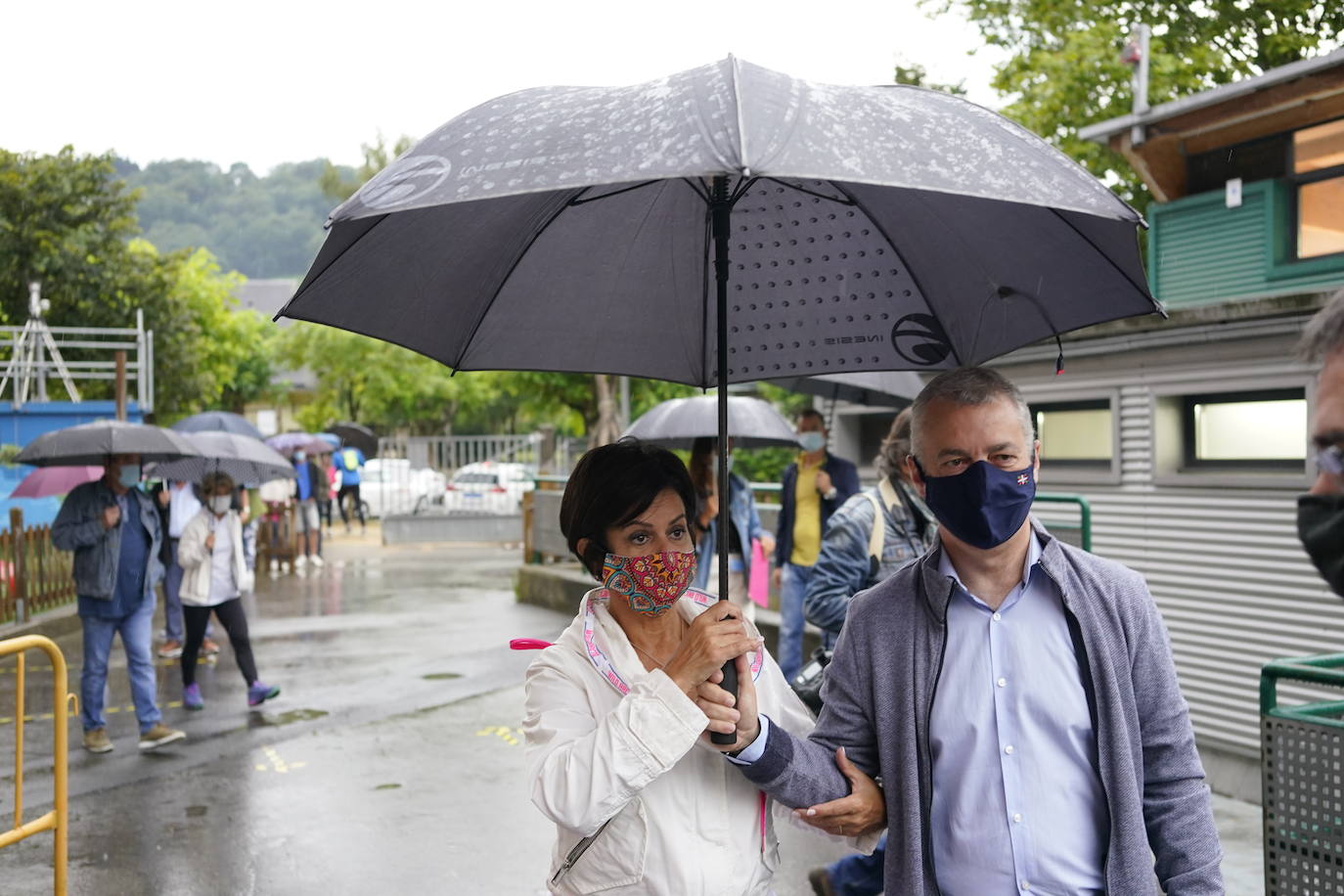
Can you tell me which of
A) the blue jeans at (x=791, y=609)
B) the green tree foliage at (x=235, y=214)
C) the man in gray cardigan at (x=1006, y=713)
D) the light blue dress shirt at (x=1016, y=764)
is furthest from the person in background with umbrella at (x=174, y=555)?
the green tree foliage at (x=235, y=214)

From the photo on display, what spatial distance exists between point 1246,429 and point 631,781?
8.82m

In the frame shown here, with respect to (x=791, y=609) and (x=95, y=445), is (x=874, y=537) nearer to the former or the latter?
(x=791, y=609)

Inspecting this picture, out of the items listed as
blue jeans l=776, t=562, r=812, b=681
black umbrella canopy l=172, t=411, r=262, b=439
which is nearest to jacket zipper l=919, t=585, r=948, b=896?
blue jeans l=776, t=562, r=812, b=681

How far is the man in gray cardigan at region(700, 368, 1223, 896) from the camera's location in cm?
228

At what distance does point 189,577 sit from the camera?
9.53 m

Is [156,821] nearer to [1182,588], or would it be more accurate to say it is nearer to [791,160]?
[791,160]

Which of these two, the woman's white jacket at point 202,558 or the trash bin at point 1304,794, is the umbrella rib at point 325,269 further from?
the woman's white jacket at point 202,558

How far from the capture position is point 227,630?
9586 mm

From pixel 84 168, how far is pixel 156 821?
2567 centimetres

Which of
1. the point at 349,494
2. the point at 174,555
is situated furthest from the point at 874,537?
the point at 349,494

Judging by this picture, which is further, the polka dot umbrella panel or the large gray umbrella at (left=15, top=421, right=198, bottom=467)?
the large gray umbrella at (left=15, top=421, right=198, bottom=467)

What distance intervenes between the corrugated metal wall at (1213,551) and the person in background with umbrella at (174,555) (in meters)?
8.45

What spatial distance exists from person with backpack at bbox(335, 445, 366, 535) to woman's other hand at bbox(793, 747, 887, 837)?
93.8ft

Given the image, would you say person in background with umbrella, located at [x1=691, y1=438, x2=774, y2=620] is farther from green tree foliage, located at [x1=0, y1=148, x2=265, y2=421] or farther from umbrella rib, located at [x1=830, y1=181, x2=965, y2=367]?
green tree foliage, located at [x1=0, y1=148, x2=265, y2=421]
